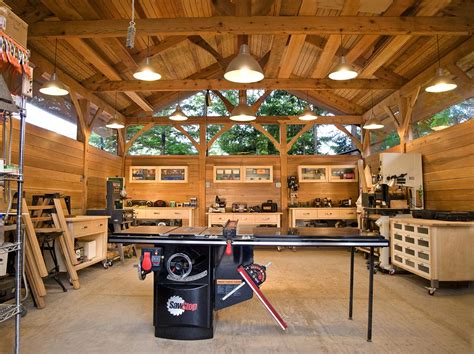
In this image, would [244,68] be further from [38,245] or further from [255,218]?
[255,218]

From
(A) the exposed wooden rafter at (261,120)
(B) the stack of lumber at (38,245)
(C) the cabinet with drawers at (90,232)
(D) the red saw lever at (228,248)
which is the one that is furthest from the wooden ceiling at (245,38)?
(D) the red saw lever at (228,248)

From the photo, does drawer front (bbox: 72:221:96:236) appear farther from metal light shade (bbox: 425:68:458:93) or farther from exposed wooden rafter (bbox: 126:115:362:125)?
metal light shade (bbox: 425:68:458:93)

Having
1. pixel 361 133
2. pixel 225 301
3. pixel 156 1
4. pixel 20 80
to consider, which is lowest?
pixel 225 301

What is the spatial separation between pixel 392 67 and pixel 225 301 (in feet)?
18.9

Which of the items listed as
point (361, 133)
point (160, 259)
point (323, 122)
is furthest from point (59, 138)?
point (361, 133)

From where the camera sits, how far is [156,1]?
5.15 meters

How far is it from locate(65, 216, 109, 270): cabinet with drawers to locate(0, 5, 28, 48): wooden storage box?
2739 mm

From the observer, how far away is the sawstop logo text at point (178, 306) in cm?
266

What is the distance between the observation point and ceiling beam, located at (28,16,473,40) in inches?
171

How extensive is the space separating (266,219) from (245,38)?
4077 millimetres

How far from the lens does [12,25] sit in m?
2.33

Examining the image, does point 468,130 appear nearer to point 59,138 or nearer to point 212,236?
point 212,236

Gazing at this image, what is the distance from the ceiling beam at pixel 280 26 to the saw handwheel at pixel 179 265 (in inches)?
120

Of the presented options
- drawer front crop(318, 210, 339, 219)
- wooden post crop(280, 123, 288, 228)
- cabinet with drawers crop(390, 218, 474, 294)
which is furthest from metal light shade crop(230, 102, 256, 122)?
drawer front crop(318, 210, 339, 219)
